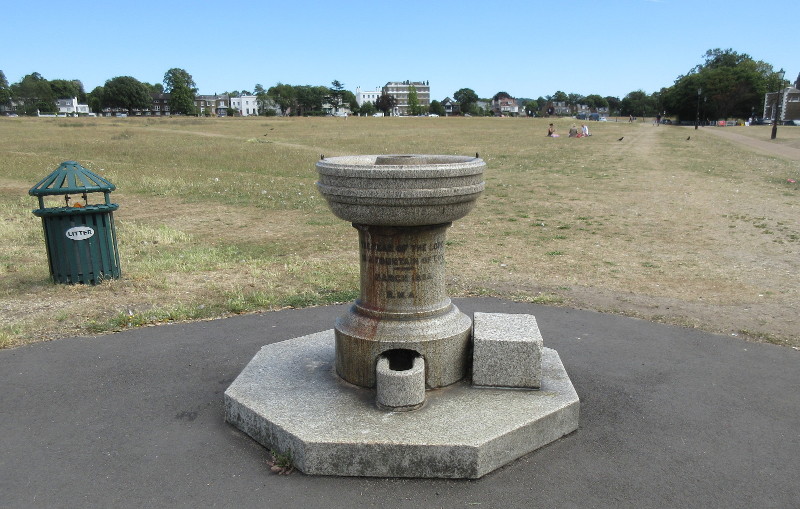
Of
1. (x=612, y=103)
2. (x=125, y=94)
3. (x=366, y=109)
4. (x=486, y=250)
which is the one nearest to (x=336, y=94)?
(x=366, y=109)

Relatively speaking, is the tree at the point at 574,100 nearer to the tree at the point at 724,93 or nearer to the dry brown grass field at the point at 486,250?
the tree at the point at 724,93

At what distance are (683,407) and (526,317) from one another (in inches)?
51.0

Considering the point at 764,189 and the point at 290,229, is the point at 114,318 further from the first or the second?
the point at 764,189

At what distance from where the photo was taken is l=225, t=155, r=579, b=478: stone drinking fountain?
374 centimetres

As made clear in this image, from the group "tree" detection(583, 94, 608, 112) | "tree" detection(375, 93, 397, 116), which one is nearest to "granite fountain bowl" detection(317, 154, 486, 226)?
"tree" detection(375, 93, 397, 116)

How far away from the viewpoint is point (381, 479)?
12.2 ft

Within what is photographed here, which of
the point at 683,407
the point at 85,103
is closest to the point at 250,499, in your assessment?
the point at 683,407

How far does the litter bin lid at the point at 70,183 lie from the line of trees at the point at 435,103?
72.6 m

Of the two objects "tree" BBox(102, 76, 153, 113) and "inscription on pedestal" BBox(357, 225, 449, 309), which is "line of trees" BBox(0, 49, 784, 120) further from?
"inscription on pedestal" BBox(357, 225, 449, 309)

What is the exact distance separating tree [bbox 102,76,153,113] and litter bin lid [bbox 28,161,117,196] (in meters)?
130

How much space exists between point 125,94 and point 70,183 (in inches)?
5124

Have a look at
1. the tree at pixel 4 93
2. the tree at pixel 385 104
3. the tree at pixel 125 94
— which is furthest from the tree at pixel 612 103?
the tree at pixel 4 93

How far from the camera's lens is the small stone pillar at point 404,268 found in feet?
13.3

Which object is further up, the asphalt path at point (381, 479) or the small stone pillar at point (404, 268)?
the small stone pillar at point (404, 268)
